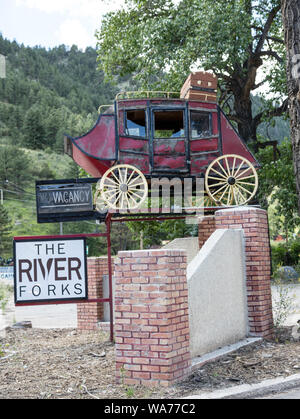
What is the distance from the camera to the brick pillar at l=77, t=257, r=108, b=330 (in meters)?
10.3

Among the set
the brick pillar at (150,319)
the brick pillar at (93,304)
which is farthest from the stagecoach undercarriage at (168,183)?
the brick pillar at (150,319)

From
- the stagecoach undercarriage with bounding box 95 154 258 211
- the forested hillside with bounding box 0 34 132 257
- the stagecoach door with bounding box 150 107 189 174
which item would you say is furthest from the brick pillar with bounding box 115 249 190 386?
the forested hillside with bounding box 0 34 132 257

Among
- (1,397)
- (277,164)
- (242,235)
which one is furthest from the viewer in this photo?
(277,164)

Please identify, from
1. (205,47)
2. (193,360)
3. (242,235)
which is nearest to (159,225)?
(205,47)

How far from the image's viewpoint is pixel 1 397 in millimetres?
5090

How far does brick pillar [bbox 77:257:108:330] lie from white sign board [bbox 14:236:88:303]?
Answer: 367 cm

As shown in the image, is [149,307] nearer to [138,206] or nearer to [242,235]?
[242,235]

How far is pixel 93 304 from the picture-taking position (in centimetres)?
1029

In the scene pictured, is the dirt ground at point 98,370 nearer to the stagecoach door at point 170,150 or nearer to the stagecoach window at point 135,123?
the stagecoach door at point 170,150

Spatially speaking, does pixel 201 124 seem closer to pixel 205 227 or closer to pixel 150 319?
pixel 205 227

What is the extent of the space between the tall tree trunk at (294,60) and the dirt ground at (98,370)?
288 cm

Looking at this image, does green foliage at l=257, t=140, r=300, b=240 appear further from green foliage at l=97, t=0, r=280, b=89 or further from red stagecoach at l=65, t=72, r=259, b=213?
red stagecoach at l=65, t=72, r=259, b=213

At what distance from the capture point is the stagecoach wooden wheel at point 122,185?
31.0 ft

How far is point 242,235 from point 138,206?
2.30 metres
